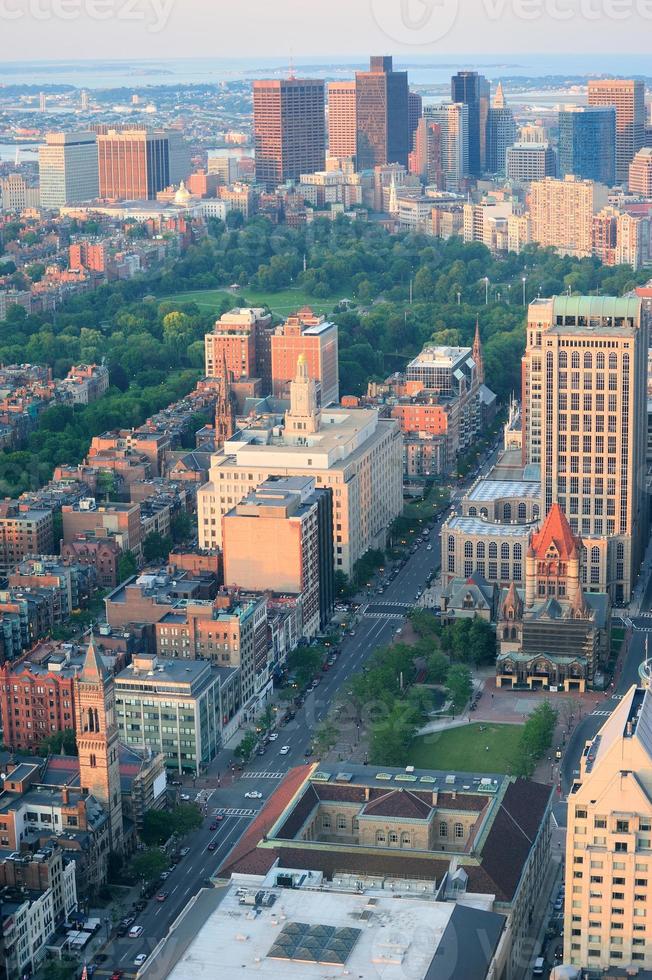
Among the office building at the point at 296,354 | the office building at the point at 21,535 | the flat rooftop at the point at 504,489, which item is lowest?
the office building at the point at 21,535

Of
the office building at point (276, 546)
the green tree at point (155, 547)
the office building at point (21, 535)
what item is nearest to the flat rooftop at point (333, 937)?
the office building at point (276, 546)

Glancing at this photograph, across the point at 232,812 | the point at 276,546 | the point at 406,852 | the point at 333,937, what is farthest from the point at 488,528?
the point at 333,937

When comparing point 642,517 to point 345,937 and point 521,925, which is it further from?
point 345,937

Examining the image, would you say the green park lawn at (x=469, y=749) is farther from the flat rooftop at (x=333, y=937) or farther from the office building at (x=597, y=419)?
the flat rooftop at (x=333, y=937)

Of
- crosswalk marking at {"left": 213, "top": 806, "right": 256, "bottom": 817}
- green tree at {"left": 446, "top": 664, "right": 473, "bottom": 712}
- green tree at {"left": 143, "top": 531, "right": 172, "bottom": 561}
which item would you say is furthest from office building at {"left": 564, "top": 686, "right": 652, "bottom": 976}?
green tree at {"left": 143, "top": 531, "right": 172, "bottom": 561}

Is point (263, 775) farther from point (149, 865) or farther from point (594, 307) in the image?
point (594, 307)
